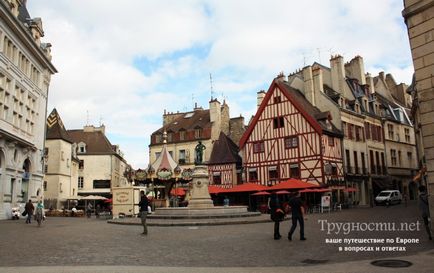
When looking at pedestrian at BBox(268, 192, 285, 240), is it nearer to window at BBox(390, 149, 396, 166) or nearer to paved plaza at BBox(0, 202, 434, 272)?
paved plaza at BBox(0, 202, 434, 272)

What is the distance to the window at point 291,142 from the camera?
3322 centimetres

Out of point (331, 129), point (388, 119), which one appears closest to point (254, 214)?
point (331, 129)

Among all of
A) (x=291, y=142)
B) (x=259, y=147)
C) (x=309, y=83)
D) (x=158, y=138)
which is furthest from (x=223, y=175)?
(x=158, y=138)

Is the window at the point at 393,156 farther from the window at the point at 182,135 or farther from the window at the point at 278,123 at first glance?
the window at the point at 182,135

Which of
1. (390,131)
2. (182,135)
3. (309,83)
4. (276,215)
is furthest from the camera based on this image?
(182,135)

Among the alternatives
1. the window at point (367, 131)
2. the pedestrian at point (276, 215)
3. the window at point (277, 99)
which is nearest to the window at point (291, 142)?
the window at point (277, 99)

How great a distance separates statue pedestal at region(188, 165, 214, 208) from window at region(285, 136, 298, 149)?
14.5m

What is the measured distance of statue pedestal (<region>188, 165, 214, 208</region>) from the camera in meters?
20.0

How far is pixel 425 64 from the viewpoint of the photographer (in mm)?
9992

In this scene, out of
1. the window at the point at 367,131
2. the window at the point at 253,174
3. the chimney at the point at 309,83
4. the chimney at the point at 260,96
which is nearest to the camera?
the window at the point at 253,174

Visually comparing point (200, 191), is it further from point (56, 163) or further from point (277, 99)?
point (56, 163)

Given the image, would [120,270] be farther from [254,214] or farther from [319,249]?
[254,214]

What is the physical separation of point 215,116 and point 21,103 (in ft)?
77.3

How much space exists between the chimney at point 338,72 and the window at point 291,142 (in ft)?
25.5
